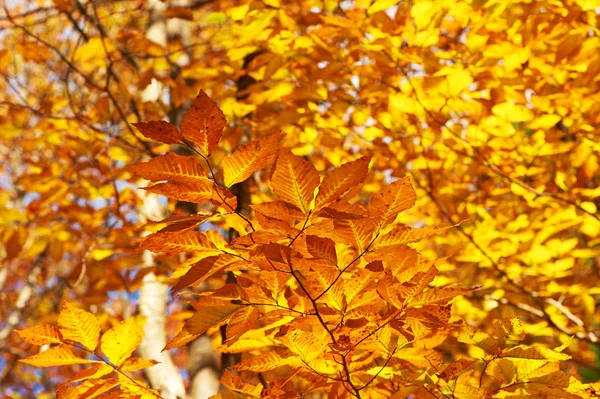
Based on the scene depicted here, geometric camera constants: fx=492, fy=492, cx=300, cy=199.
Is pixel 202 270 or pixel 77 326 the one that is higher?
pixel 202 270

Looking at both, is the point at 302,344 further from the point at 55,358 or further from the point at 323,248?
the point at 55,358

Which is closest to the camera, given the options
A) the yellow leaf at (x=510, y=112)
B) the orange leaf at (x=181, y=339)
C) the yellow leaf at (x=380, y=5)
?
the orange leaf at (x=181, y=339)

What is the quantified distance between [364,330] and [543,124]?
139cm

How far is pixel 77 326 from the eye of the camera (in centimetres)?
93

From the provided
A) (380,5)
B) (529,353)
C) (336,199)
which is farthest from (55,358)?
(380,5)

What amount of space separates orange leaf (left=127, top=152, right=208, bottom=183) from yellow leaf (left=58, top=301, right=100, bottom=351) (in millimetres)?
386

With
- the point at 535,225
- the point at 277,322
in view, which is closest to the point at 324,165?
the point at 535,225

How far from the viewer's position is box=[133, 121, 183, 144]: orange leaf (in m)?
0.71

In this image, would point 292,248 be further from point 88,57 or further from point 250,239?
point 88,57

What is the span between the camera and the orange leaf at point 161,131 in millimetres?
710

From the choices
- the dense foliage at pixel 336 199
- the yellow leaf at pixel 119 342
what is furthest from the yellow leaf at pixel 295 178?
Answer: the yellow leaf at pixel 119 342

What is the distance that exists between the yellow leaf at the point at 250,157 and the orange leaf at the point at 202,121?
0.05 metres

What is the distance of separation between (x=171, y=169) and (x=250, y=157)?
12cm

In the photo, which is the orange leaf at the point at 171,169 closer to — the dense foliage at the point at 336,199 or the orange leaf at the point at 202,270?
the dense foliage at the point at 336,199
